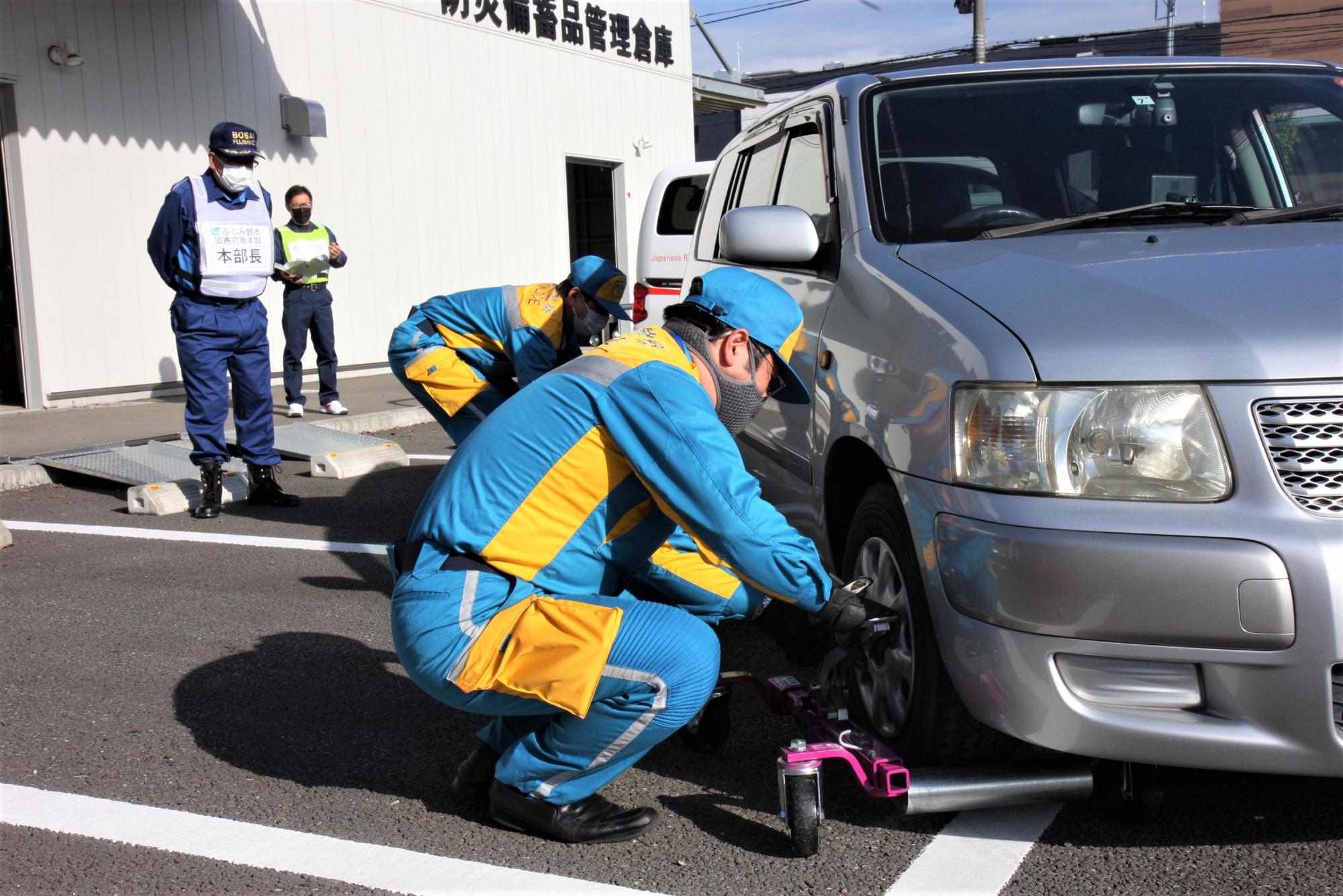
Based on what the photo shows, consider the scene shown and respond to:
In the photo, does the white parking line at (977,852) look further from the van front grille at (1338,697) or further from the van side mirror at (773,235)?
the van side mirror at (773,235)

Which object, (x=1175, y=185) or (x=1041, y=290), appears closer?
(x=1041, y=290)

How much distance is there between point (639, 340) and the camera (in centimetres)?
279

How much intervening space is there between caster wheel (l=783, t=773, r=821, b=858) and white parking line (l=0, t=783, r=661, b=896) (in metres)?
0.36

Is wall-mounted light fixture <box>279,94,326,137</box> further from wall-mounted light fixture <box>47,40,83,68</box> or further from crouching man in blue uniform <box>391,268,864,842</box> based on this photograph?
crouching man in blue uniform <box>391,268,864,842</box>

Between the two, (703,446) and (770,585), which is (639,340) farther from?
(770,585)

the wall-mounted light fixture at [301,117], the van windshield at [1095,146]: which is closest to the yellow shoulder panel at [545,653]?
the van windshield at [1095,146]

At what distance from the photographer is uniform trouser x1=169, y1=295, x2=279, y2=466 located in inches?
257

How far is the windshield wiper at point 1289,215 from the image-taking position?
3170 mm

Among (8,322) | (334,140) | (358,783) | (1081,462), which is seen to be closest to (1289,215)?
(1081,462)

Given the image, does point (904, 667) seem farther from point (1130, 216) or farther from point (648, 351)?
point (1130, 216)

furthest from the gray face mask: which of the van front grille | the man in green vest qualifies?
the man in green vest

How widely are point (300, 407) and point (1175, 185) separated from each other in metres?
7.85

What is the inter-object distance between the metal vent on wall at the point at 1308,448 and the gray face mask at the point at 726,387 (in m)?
1.04

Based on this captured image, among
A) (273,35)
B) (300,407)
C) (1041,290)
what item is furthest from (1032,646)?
(273,35)
